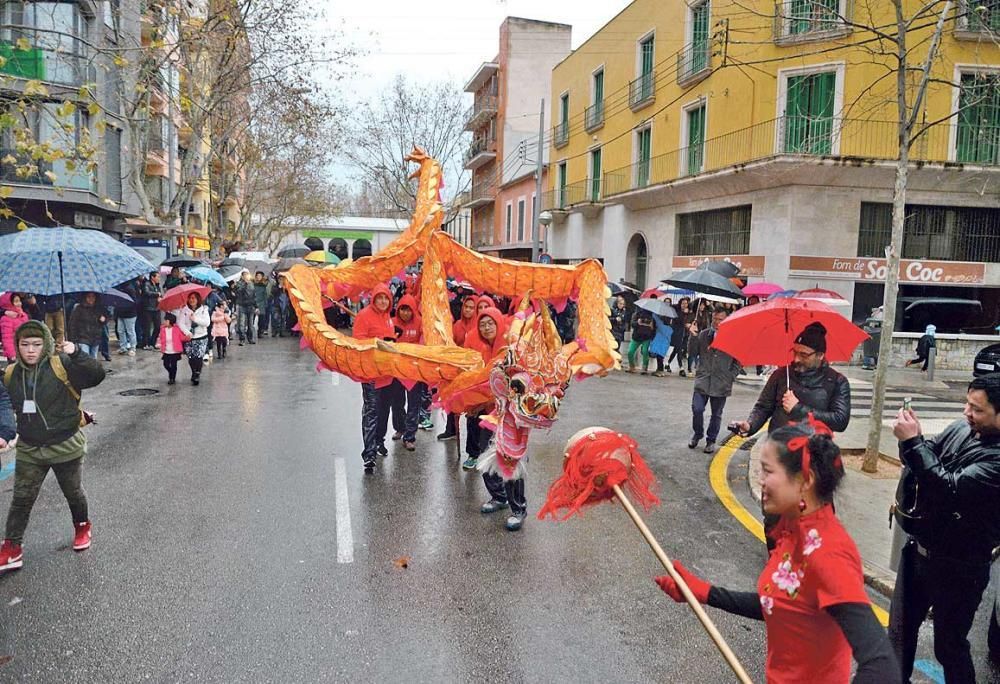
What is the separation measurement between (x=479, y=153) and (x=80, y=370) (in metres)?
43.6

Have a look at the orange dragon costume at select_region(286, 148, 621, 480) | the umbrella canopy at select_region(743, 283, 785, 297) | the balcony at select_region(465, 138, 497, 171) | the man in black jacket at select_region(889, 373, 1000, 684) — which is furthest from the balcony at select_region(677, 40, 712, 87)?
the balcony at select_region(465, 138, 497, 171)

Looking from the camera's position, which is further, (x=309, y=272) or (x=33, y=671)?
(x=309, y=272)

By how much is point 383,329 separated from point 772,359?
415cm

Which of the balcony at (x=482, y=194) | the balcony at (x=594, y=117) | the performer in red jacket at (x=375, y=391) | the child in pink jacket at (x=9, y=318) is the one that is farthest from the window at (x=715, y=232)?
the balcony at (x=482, y=194)

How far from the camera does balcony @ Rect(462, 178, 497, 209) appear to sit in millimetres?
43719

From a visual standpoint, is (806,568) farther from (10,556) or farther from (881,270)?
(881,270)

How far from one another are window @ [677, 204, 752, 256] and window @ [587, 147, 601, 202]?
607cm

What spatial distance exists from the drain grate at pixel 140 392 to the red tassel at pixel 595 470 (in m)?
10.3

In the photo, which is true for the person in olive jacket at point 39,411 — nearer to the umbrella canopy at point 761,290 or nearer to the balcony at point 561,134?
the umbrella canopy at point 761,290

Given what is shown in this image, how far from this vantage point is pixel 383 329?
7.70 m

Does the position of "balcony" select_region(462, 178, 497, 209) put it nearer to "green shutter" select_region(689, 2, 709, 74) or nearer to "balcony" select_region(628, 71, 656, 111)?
"balcony" select_region(628, 71, 656, 111)

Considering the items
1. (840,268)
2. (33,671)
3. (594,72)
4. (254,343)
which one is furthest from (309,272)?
(594,72)

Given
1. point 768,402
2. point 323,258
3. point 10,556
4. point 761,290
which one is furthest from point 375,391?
point 323,258

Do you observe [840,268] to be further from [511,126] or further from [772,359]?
[511,126]
